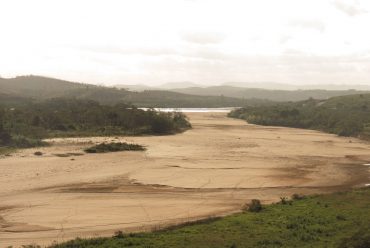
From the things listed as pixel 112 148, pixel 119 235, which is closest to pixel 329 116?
pixel 112 148

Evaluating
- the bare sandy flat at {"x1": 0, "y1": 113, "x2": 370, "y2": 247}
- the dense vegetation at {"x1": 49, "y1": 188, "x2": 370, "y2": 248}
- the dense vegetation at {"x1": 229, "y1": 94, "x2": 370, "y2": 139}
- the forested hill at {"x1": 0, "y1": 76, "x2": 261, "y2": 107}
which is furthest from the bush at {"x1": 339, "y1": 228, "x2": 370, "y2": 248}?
the forested hill at {"x1": 0, "y1": 76, "x2": 261, "y2": 107}

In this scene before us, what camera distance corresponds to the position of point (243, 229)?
851 inches

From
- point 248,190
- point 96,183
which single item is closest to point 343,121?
point 248,190

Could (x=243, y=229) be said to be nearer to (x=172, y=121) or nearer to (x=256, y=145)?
(x=256, y=145)

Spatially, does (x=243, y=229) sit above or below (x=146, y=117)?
below

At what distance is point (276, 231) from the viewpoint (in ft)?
70.3

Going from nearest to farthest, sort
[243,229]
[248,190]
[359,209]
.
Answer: [243,229] → [359,209] → [248,190]

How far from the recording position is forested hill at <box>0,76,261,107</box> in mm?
140075

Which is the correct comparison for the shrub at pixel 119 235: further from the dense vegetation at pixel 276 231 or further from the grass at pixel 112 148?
the grass at pixel 112 148

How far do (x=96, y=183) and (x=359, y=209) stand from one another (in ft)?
58.6

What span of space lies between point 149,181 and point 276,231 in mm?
14542

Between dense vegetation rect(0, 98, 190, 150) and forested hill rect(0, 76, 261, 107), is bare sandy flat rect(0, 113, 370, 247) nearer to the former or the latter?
dense vegetation rect(0, 98, 190, 150)

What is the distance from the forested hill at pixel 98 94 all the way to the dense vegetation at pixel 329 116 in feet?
149

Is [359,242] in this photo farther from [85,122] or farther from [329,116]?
[329,116]
